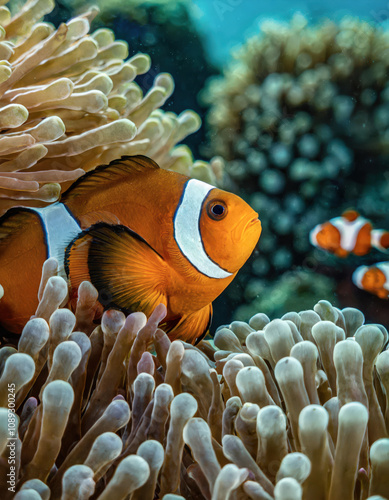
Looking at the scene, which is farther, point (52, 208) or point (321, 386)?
point (52, 208)

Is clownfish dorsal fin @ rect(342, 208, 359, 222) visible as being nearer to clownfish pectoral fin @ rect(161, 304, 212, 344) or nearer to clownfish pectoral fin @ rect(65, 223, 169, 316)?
clownfish pectoral fin @ rect(161, 304, 212, 344)

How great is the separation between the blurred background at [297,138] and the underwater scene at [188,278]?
0.4 inches

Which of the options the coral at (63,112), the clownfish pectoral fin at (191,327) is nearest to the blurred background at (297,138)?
the coral at (63,112)

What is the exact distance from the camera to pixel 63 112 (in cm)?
129

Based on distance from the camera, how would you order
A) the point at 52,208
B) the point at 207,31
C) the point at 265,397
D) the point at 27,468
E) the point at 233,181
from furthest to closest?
the point at 207,31, the point at 233,181, the point at 52,208, the point at 265,397, the point at 27,468

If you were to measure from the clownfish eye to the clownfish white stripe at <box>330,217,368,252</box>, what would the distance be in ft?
4.11

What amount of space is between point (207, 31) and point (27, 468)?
2694 mm

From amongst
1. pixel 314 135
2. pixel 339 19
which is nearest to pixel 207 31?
pixel 339 19

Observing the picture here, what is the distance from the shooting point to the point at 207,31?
2.78m

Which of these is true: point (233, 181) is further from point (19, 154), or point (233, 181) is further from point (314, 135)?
point (19, 154)

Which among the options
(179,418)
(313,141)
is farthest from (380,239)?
(179,418)

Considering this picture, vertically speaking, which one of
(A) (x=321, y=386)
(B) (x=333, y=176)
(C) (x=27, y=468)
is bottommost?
(B) (x=333, y=176)

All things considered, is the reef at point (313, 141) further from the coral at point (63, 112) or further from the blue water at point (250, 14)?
the coral at point (63, 112)

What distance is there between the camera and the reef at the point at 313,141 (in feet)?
7.27
